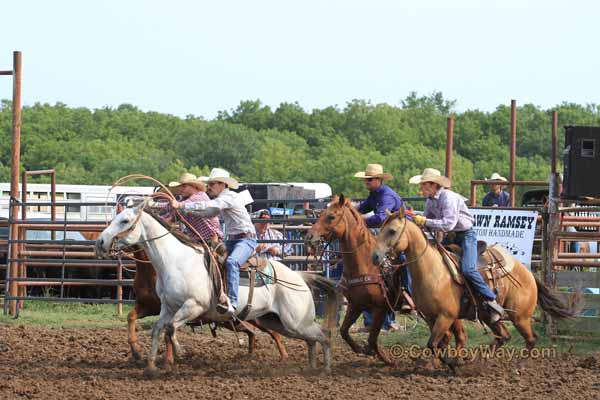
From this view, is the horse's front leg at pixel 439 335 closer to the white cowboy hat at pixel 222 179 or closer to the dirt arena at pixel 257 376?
the dirt arena at pixel 257 376

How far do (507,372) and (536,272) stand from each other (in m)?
5.68

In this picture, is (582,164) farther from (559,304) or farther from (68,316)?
(68,316)

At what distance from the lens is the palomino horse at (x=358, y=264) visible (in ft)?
31.6

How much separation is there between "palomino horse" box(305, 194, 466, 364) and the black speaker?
2213 millimetres

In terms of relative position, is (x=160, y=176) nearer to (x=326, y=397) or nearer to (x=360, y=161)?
(x=360, y=161)

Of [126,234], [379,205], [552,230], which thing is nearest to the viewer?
[126,234]

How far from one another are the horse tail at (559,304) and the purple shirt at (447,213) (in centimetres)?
122

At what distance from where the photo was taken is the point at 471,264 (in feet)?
30.6

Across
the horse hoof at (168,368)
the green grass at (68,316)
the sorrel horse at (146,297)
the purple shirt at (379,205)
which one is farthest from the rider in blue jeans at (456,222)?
the green grass at (68,316)

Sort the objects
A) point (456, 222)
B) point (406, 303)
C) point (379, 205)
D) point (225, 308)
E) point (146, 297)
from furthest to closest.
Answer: point (379, 205), point (146, 297), point (406, 303), point (456, 222), point (225, 308)

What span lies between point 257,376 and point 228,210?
62.6 inches

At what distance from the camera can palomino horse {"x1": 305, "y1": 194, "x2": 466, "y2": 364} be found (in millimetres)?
9625

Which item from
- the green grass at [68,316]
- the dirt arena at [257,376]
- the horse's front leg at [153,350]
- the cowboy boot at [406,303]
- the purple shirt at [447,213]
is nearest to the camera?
the dirt arena at [257,376]

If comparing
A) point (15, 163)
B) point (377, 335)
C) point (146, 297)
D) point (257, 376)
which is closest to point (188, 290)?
point (257, 376)
